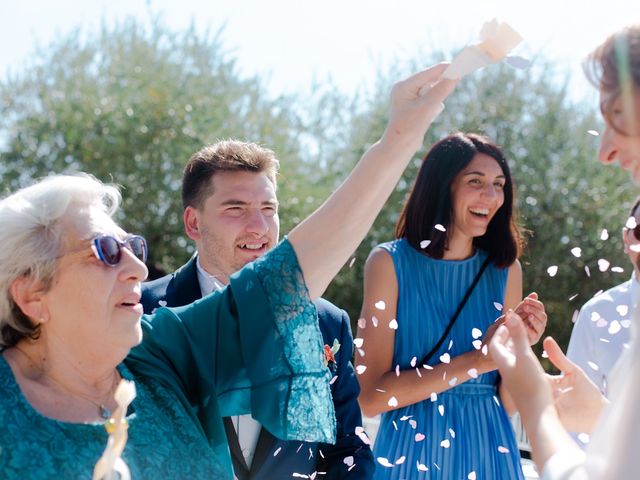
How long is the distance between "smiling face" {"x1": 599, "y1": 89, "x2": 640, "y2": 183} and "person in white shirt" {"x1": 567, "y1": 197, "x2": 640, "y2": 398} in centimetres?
194

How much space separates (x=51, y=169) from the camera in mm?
14633

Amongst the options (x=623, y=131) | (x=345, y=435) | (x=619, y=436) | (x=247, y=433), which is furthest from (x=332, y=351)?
(x=619, y=436)

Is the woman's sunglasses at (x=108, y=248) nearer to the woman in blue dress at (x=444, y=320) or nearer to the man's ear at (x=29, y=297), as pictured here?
the man's ear at (x=29, y=297)

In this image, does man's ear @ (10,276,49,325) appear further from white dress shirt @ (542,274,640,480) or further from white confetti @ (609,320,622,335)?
white confetti @ (609,320,622,335)

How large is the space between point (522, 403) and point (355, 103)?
1363cm

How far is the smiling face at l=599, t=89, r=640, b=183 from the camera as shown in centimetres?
199

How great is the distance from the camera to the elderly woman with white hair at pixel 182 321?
2.72m

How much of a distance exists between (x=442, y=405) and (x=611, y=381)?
2074 millimetres

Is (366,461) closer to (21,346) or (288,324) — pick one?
(288,324)

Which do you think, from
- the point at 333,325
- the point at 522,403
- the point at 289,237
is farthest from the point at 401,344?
the point at 522,403

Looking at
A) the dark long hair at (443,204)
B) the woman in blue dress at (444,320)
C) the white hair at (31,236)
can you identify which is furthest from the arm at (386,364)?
the white hair at (31,236)

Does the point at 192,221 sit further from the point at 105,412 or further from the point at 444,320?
the point at 105,412

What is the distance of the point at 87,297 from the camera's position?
2.78m

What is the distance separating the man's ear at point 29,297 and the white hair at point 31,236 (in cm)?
1
